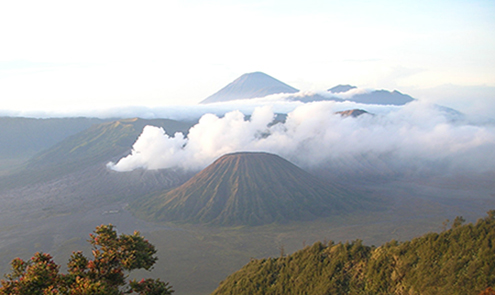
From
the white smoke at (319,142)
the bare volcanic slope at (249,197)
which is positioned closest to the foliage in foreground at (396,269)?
the bare volcanic slope at (249,197)

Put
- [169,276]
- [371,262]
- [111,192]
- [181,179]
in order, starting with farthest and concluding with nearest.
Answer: [181,179]
[111,192]
[169,276]
[371,262]

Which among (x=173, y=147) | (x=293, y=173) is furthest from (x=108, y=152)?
(x=293, y=173)

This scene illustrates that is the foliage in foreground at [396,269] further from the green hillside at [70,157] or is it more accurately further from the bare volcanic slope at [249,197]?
the green hillside at [70,157]

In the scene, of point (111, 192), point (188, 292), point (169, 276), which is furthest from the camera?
point (111, 192)

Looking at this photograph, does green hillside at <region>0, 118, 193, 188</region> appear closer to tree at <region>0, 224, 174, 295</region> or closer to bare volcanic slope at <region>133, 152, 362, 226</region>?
bare volcanic slope at <region>133, 152, 362, 226</region>

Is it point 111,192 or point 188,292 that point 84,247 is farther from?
point 111,192

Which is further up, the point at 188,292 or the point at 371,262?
the point at 371,262
